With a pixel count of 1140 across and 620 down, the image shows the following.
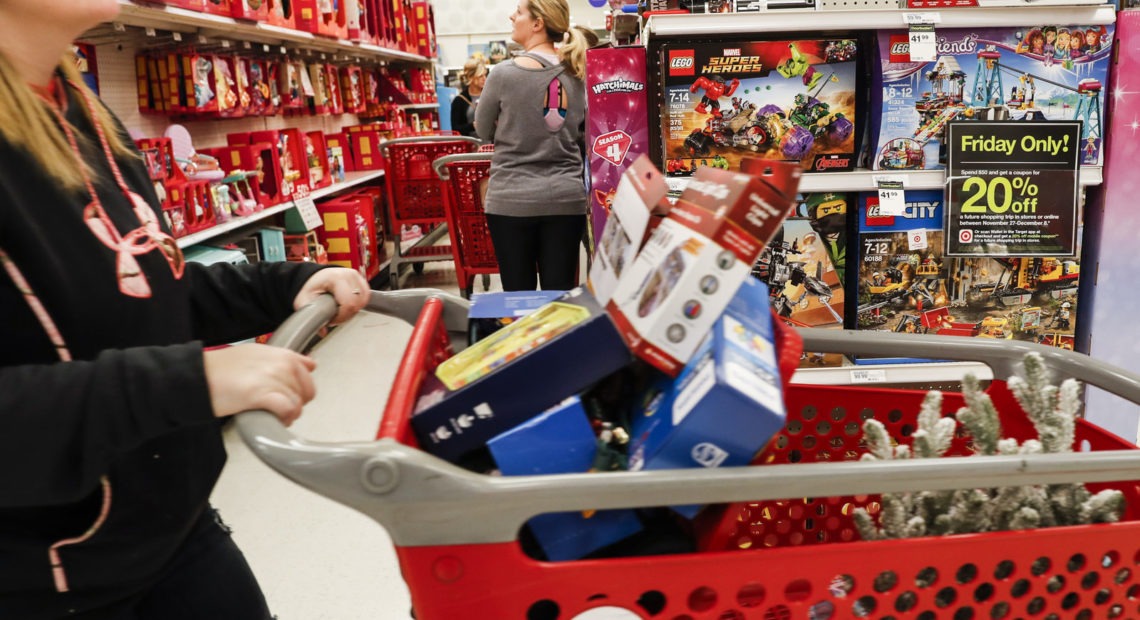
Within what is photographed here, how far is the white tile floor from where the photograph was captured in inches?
93.0

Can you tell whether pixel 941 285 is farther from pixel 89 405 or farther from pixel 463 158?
pixel 463 158

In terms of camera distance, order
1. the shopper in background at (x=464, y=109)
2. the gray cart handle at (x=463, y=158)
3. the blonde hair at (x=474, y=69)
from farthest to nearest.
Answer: the shopper in background at (x=464, y=109) → the blonde hair at (x=474, y=69) → the gray cart handle at (x=463, y=158)

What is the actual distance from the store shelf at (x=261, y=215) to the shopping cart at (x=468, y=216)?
82 centimetres

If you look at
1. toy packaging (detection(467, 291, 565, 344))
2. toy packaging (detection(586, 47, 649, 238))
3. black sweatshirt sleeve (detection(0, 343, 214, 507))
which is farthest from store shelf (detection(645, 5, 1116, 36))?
black sweatshirt sleeve (detection(0, 343, 214, 507))

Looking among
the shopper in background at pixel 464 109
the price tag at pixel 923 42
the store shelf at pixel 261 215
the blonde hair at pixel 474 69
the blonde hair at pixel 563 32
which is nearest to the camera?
the price tag at pixel 923 42

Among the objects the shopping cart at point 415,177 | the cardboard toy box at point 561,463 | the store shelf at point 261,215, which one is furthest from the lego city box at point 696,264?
the shopping cart at point 415,177

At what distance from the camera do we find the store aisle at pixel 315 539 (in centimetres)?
236

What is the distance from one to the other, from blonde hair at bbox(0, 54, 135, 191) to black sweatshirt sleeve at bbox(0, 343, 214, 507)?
0.86 ft

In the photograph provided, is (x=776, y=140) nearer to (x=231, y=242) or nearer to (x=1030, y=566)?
(x=1030, y=566)

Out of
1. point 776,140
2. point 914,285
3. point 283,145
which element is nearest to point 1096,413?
point 914,285

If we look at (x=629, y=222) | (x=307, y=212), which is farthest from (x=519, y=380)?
(x=307, y=212)

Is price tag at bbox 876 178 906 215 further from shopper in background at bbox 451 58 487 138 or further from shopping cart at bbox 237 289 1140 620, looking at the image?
shopper in background at bbox 451 58 487 138

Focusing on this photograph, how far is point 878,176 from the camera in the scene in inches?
91.8

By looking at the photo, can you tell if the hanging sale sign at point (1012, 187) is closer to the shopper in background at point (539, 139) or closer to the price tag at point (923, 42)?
the price tag at point (923, 42)
